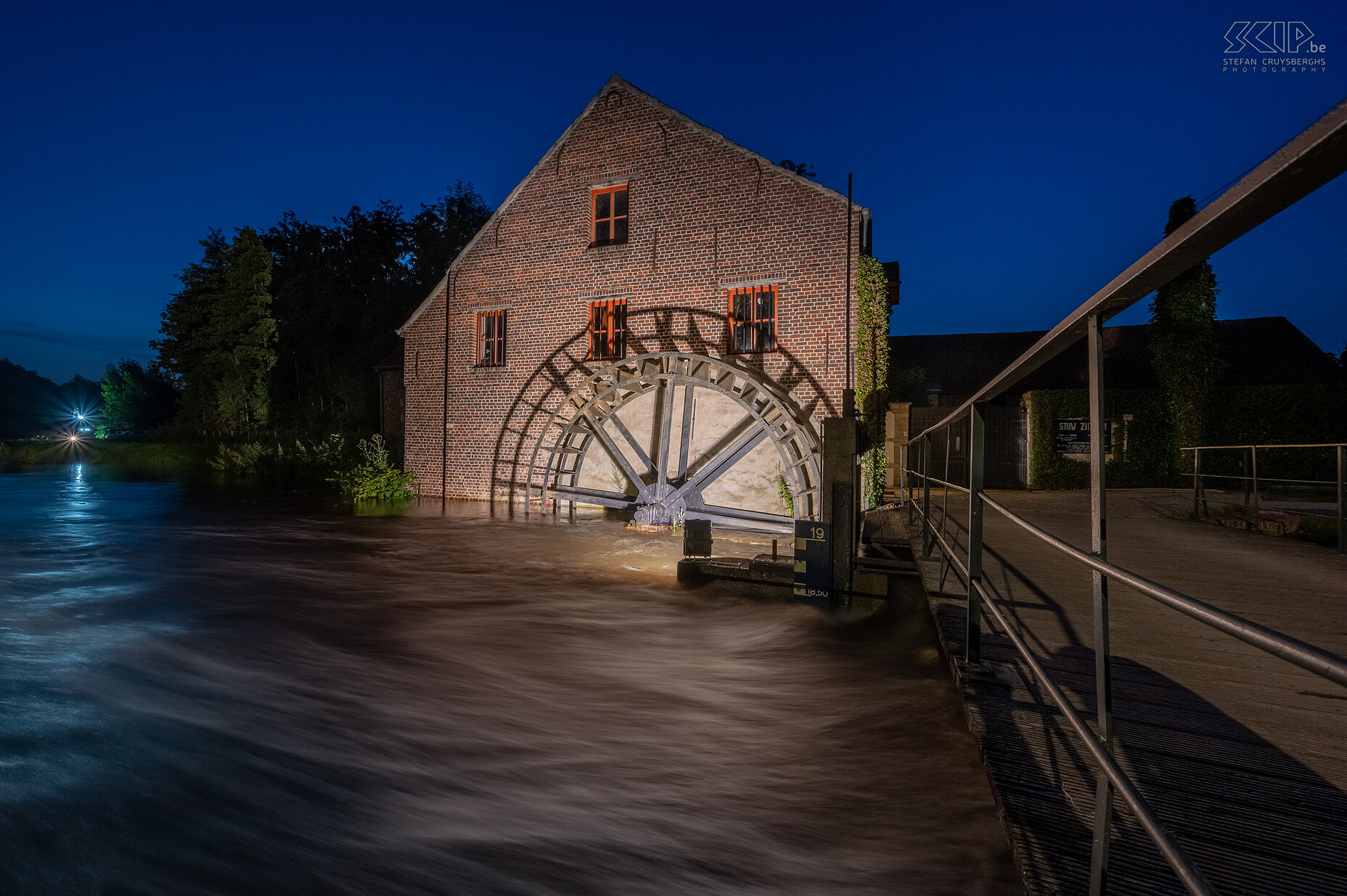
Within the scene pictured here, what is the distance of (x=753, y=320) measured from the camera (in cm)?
1015

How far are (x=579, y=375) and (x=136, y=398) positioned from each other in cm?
3936

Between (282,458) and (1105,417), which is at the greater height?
(1105,417)

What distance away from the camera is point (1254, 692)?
8.12 ft

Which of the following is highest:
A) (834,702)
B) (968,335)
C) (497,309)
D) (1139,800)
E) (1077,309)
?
(968,335)

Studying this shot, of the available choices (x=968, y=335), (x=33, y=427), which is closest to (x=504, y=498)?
(x=968, y=335)

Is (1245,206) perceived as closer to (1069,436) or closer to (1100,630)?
(1100,630)

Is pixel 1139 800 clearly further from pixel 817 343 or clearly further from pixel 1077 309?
pixel 817 343

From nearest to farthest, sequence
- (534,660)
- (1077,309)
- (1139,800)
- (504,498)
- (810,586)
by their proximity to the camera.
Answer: (1139,800) < (1077,309) < (534,660) < (810,586) < (504,498)

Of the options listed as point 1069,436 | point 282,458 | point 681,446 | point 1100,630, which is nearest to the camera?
point 1100,630

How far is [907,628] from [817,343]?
501 centimetres

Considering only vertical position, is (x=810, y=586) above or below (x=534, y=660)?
above

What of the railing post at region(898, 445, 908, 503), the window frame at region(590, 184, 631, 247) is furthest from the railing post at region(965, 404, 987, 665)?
the window frame at region(590, 184, 631, 247)

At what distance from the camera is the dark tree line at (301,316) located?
2661 cm

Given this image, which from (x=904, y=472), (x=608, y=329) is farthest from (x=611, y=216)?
(x=904, y=472)
